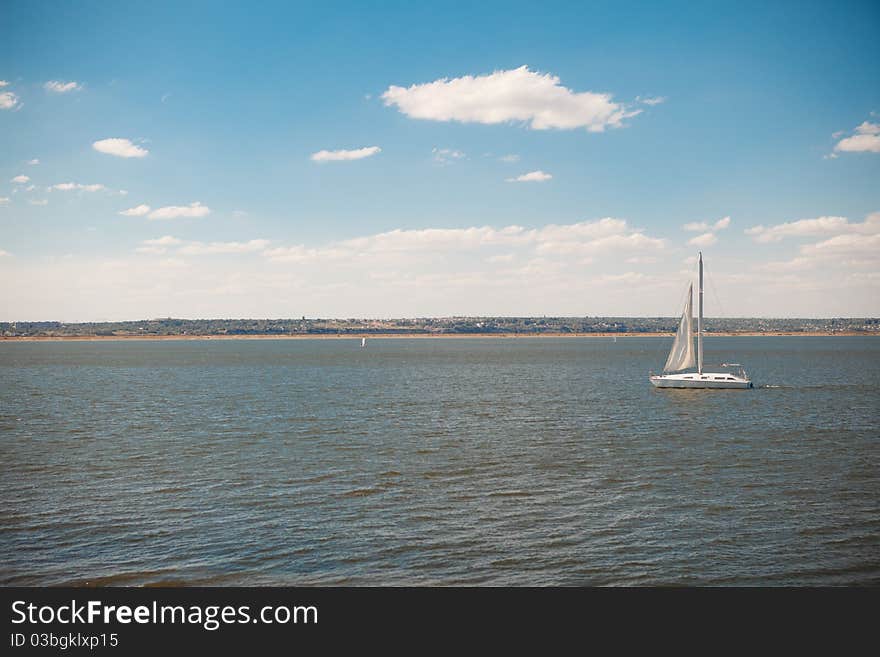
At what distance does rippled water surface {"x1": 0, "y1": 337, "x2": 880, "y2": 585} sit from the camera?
2106cm

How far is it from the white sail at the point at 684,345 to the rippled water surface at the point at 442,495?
16727mm

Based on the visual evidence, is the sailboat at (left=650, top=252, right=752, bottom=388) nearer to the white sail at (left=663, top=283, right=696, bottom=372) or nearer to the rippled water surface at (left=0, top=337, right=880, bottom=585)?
the white sail at (left=663, top=283, right=696, bottom=372)

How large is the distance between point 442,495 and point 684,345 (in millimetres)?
57616

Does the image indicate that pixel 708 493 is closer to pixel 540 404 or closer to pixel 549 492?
pixel 549 492

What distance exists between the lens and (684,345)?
79875mm

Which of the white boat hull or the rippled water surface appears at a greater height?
the white boat hull

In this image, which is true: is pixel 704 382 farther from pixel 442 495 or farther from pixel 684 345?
pixel 442 495

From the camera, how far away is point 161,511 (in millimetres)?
27453

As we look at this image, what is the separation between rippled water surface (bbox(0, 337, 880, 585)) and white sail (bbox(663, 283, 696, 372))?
16.7 m
